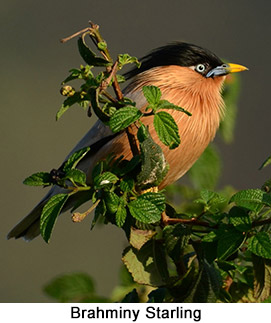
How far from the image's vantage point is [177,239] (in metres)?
1.82

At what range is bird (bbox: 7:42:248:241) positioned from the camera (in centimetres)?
281

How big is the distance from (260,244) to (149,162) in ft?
1.17

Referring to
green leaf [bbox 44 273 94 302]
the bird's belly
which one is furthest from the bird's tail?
green leaf [bbox 44 273 94 302]

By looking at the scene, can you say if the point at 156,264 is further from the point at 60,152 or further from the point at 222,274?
the point at 60,152

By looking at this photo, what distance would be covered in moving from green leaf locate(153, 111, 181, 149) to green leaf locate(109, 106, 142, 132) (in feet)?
0.29

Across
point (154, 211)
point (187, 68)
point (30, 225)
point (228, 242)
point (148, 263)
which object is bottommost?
point (30, 225)

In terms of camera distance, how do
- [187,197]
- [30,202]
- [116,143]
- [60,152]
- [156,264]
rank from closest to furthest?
[156,264]
[187,197]
[116,143]
[30,202]
[60,152]

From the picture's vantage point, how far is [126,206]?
1818 millimetres

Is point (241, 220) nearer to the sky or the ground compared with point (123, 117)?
nearer to the ground

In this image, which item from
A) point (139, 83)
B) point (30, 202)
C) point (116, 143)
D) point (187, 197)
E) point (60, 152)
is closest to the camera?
point (187, 197)

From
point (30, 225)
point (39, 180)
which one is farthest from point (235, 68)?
point (39, 180)

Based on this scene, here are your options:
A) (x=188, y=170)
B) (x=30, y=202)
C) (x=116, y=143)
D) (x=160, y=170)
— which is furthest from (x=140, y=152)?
(x=30, y=202)

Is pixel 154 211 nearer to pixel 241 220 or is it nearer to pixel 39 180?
pixel 241 220

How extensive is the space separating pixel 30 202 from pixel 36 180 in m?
3.44
